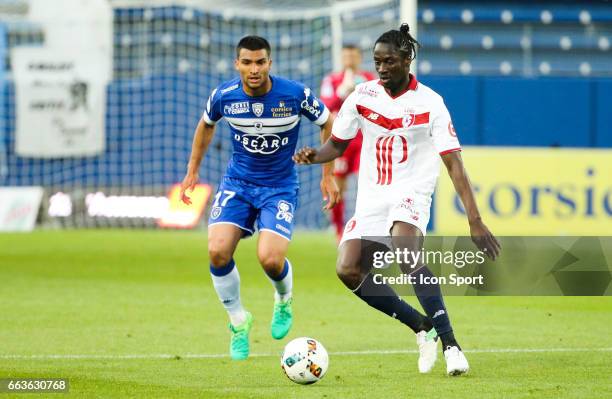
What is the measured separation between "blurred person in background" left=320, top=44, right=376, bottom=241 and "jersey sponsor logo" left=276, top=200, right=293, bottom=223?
235 inches

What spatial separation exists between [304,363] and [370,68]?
11.9 metres

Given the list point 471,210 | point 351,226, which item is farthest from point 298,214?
point 471,210

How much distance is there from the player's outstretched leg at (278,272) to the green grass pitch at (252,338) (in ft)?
0.69

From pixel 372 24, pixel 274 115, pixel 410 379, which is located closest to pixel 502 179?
pixel 372 24

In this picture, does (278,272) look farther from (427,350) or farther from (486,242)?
(486,242)

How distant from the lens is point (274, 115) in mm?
8453

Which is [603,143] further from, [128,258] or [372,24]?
[128,258]

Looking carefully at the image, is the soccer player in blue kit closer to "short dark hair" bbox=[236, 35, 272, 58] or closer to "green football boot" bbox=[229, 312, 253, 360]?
"short dark hair" bbox=[236, 35, 272, 58]

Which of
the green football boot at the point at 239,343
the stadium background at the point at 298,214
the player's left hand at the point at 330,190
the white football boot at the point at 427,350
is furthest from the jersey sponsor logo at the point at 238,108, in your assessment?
the white football boot at the point at 427,350

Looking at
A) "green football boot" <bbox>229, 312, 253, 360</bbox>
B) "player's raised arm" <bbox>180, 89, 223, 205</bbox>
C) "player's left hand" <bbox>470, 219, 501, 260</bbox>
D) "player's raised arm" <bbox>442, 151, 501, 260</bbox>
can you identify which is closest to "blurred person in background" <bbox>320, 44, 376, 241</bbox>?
"player's raised arm" <bbox>180, 89, 223, 205</bbox>

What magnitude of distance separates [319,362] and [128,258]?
9123 millimetres

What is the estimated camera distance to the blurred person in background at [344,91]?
14945mm

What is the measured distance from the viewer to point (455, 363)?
7.03 metres

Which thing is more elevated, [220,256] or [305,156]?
[305,156]
